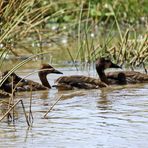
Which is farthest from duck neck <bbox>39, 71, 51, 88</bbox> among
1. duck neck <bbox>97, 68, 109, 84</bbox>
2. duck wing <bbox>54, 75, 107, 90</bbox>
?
duck neck <bbox>97, 68, 109, 84</bbox>

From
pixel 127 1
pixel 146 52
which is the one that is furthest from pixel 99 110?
pixel 127 1

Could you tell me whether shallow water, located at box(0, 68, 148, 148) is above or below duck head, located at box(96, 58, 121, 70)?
below

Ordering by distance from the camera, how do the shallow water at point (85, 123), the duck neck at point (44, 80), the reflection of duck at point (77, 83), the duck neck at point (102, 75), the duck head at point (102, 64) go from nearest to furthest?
the shallow water at point (85, 123), the reflection of duck at point (77, 83), the duck neck at point (44, 80), the duck neck at point (102, 75), the duck head at point (102, 64)

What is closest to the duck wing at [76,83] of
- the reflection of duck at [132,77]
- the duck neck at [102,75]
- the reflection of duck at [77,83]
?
the reflection of duck at [77,83]

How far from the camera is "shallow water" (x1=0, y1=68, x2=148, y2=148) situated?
6113 millimetres

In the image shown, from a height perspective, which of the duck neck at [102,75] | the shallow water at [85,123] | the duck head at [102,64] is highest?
the duck head at [102,64]

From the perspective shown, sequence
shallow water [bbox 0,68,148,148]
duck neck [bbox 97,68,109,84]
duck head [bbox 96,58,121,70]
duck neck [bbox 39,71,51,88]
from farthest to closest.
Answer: duck head [bbox 96,58,121,70] → duck neck [bbox 97,68,109,84] → duck neck [bbox 39,71,51,88] → shallow water [bbox 0,68,148,148]

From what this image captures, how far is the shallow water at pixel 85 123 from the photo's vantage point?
6113 mm

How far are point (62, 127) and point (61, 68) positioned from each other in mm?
4975

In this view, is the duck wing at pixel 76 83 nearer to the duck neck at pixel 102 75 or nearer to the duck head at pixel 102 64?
the duck neck at pixel 102 75

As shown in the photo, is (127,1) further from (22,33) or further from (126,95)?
(126,95)

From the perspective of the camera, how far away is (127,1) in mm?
17500

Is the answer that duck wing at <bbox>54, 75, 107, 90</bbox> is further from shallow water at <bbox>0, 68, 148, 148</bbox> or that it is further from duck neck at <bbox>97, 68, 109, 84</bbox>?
shallow water at <bbox>0, 68, 148, 148</bbox>

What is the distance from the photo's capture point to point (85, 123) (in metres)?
6.90
